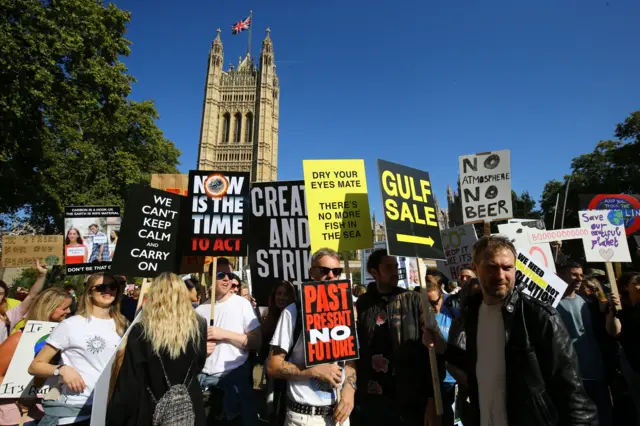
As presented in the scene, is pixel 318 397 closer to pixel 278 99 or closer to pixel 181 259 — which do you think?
pixel 181 259

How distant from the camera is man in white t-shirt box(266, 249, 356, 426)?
2.49 m

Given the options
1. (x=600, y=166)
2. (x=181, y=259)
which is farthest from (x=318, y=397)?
(x=600, y=166)

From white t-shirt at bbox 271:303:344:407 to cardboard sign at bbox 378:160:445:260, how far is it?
108cm

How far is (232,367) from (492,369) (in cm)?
227

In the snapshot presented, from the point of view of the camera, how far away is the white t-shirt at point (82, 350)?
8.96ft

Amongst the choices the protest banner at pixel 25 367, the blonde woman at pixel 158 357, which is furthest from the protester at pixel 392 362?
the protest banner at pixel 25 367

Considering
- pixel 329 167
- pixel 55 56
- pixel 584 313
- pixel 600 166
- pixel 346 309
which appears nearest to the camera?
pixel 346 309

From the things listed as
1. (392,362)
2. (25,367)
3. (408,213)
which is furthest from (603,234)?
(25,367)

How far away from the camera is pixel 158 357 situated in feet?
8.09

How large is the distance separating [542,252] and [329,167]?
3.26 m

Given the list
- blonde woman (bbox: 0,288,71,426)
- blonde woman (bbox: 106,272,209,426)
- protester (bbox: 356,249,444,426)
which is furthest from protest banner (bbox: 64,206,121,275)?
protester (bbox: 356,249,444,426)

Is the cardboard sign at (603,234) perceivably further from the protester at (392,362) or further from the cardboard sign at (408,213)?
the protester at (392,362)

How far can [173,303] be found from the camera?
2.63 m

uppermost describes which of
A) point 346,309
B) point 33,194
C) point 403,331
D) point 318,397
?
point 33,194
